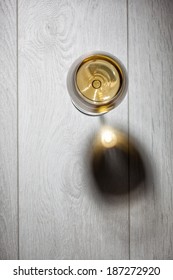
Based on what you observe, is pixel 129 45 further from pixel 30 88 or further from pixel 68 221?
pixel 68 221

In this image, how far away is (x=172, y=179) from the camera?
56cm

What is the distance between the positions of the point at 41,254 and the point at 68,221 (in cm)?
9

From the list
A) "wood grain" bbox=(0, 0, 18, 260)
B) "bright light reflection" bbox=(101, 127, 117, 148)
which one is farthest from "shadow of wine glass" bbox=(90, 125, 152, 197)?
"wood grain" bbox=(0, 0, 18, 260)

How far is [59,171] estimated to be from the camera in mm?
550

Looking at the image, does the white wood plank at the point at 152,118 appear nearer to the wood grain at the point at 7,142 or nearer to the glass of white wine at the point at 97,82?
the glass of white wine at the point at 97,82

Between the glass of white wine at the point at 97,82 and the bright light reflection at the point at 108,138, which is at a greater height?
the glass of white wine at the point at 97,82

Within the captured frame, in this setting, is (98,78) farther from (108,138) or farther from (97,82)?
(108,138)

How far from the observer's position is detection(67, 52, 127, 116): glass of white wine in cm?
47

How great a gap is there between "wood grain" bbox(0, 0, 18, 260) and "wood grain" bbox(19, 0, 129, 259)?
0.01 m

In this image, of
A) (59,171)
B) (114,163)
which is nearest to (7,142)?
(59,171)

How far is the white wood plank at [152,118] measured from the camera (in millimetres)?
553

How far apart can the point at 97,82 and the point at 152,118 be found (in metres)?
0.14

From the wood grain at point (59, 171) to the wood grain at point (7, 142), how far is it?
1 centimetres

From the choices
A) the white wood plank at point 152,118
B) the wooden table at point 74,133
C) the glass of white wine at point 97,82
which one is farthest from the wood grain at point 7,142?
the white wood plank at point 152,118
